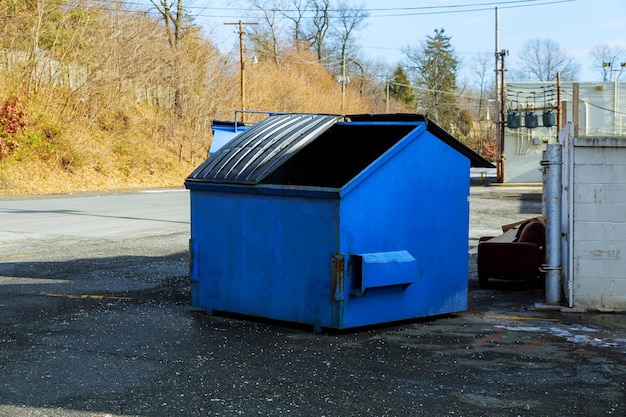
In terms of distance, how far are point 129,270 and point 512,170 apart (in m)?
37.0

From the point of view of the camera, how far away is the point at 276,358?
6938 millimetres

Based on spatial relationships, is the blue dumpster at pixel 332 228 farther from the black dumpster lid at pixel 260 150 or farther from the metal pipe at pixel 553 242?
the metal pipe at pixel 553 242

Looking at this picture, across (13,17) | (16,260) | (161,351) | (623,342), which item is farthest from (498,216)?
(13,17)

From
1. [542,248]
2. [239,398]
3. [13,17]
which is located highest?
[13,17]

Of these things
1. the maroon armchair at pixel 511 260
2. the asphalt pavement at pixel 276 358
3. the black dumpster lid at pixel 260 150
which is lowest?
the asphalt pavement at pixel 276 358


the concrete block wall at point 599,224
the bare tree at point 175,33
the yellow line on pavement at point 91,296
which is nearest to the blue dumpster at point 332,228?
the concrete block wall at point 599,224

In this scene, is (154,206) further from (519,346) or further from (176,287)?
(519,346)

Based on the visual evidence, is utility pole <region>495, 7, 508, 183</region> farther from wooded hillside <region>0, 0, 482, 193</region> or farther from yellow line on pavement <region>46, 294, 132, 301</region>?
yellow line on pavement <region>46, 294, 132, 301</region>

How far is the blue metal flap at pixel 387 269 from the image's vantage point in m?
7.71

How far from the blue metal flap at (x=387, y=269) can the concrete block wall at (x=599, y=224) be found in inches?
85.4

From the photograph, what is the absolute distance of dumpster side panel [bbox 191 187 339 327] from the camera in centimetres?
783

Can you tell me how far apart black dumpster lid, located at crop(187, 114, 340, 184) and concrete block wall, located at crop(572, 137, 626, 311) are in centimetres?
283

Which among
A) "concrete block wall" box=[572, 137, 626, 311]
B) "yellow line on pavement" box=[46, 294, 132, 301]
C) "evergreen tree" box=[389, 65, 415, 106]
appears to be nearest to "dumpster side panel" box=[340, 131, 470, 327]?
"concrete block wall" box=[572, 137, 626, 311]

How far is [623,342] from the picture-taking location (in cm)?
764
